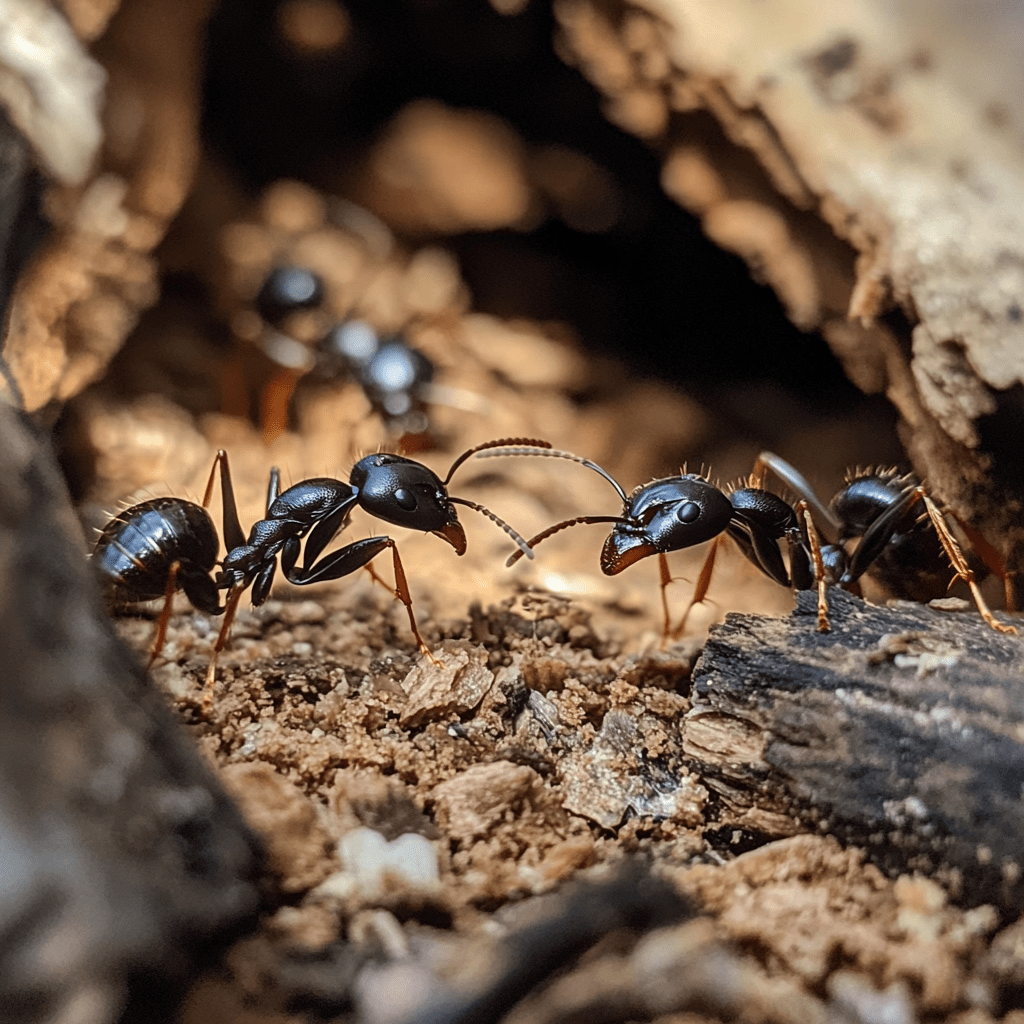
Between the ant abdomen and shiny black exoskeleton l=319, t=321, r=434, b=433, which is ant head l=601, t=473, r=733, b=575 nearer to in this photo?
the ant abdomen

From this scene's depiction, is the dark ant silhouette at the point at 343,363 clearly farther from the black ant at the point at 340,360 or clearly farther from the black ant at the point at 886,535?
the black ant at the point at 886,535

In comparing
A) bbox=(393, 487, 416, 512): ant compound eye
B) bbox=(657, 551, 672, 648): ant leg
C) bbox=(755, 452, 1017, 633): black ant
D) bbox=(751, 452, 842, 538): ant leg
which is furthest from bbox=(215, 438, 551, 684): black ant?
bbox=(755, 452, 1017, 633): black ant

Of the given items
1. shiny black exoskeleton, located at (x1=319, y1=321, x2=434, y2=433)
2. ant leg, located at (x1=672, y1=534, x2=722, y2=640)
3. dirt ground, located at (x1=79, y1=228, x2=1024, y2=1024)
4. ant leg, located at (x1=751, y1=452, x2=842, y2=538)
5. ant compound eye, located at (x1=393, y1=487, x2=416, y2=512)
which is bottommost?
dirt ground, located at (x1=79, y1=228, x2=1024, y2=1024)

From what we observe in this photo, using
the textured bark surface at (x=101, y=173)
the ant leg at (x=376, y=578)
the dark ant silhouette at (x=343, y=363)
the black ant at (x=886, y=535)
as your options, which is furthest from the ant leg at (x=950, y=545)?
the textured bark surface at (x=101, y=173)

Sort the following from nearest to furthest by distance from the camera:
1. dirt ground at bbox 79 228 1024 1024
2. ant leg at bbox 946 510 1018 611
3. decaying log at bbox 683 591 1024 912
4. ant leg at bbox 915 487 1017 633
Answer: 1. dirt ground at bbox 79 228 1024 1024
2. decaying log at bbox 683 591 1024 912
3. ant leg at bbox 915 487 1017 633
4. ant leg at bbox 946 510 1018 611

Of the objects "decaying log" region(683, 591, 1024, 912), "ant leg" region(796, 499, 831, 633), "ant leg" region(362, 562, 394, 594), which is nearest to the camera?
"decaying log" region(683, 591, 1024, 912)

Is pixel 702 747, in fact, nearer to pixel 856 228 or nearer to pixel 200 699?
pixel 200 699
